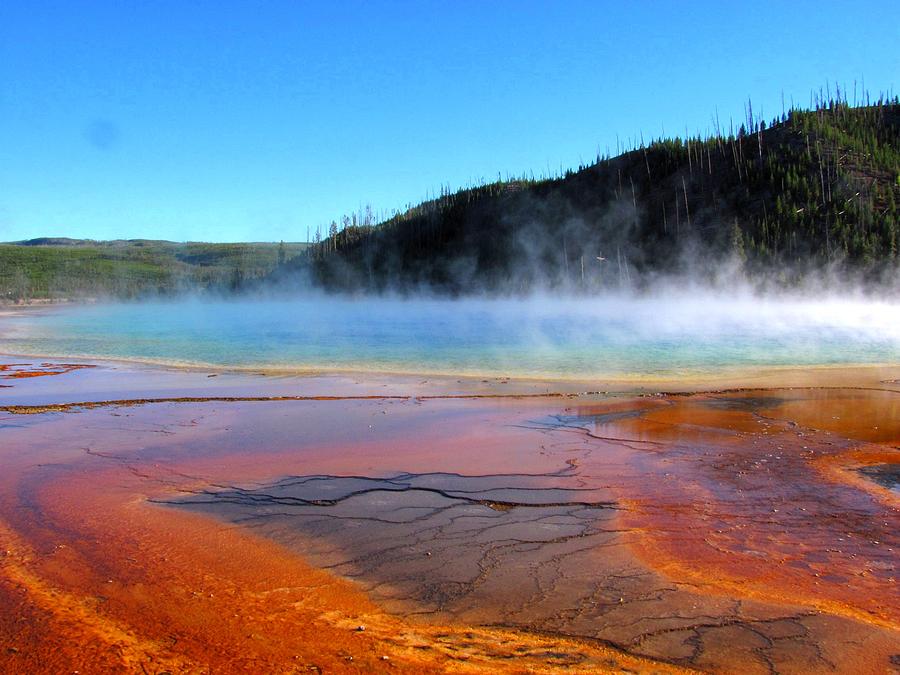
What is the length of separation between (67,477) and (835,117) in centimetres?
9173

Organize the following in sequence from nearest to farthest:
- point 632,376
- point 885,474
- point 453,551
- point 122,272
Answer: point 453,551
point 885,474
point 632,376
point 122,272

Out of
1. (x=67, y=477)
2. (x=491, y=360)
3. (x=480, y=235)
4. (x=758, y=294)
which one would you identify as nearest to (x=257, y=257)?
(x=480, y=235)

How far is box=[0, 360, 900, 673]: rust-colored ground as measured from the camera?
437 cm

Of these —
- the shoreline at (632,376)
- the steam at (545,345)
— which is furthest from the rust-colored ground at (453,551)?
the steam at (545,345)

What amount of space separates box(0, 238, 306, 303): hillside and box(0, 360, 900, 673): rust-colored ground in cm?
10418

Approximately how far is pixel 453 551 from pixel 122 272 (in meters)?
163

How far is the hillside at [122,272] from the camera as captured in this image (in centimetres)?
11669

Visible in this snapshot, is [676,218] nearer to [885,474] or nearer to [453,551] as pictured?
[885,474]

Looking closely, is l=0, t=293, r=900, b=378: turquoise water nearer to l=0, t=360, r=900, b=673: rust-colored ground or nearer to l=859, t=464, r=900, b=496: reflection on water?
l=0, t=360, r=900, b=673: rust-colored ground

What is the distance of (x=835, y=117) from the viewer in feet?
265

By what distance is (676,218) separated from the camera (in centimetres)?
7825

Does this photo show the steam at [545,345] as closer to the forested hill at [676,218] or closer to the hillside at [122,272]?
the forested hill at [676,218]

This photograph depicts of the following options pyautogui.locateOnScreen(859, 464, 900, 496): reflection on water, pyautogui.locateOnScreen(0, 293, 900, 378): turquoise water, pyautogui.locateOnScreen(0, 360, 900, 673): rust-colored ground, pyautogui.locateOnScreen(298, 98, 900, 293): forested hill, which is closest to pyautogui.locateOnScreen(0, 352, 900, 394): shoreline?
pyautogui.locateOnScreen(0, 293, 900, 378): turquoise water

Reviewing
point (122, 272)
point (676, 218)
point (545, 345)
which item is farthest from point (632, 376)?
point (122, 272)
